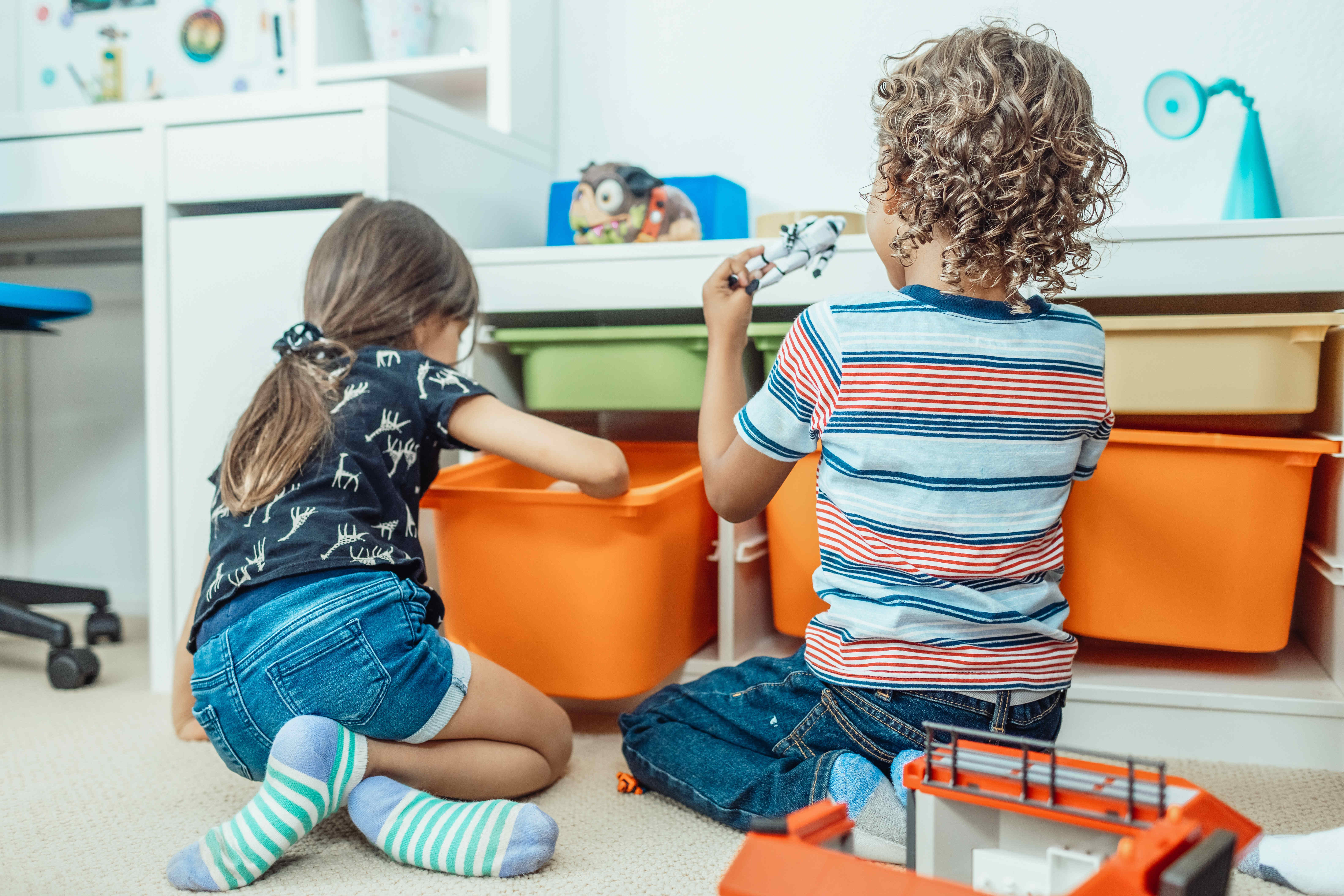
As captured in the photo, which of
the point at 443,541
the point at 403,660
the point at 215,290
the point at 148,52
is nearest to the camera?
the point at 403,660

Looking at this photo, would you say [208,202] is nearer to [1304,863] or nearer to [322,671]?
[322,671]

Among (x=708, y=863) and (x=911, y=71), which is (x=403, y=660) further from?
(x=911, y=71)

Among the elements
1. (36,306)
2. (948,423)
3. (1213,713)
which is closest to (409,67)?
(36,306)

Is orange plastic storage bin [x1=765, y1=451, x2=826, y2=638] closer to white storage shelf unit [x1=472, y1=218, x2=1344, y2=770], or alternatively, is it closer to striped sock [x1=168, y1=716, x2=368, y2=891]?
white storage shelf unit [x1=472, y1=218, x2=1344, y2=770]

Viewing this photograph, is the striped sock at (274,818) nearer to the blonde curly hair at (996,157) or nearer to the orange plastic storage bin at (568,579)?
the orange plastic storage bin at (568,579)

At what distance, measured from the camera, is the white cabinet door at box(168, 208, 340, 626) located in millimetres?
1377

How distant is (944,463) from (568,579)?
19.2 inches

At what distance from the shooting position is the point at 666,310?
1428 mm

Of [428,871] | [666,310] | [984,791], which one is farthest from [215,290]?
[984,791]

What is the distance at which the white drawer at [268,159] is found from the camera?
52.9 inches

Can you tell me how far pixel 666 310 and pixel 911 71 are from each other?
0.63 m

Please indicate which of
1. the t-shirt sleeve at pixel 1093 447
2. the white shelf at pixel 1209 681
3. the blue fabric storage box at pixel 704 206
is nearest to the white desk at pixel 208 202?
the blue fabric storage box at pixel 704 206

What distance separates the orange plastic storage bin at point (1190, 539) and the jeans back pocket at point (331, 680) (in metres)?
0.73

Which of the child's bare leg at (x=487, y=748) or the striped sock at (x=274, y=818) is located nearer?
the striped sock at (x=274, y=818)
